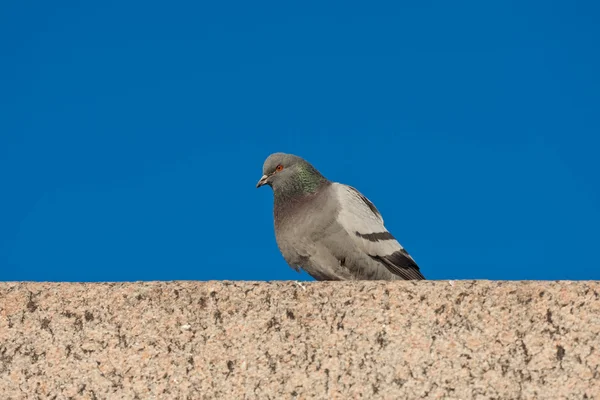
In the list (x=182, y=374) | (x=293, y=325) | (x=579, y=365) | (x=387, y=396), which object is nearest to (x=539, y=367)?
(x=579, y=365)

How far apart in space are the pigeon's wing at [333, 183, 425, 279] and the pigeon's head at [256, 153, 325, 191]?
253 mm

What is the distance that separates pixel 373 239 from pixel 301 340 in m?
1.96

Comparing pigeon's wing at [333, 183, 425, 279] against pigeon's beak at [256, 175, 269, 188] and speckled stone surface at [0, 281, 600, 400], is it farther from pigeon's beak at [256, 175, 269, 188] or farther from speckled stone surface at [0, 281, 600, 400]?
speckled stone surface at [0, 281, 600, 400]

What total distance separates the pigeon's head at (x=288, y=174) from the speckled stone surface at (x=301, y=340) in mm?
2121

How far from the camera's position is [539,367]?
9.27ft

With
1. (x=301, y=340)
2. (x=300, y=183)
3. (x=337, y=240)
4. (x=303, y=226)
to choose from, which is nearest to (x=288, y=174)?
(x=300, y=183)

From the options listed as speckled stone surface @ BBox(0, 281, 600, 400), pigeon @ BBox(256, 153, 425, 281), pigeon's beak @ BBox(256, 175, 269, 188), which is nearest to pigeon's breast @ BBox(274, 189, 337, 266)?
pigeon @ BBox(256, 153, 425, 281)

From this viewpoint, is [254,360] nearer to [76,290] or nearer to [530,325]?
[76,290]

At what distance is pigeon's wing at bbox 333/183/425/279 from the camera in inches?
189

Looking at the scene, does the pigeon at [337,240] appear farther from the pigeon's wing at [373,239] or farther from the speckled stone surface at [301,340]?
the speckled stone surface at [301,340]

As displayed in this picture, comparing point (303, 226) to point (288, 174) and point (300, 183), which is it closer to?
point (300, 183)

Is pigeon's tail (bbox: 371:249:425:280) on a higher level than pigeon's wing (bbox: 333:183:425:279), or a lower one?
lower

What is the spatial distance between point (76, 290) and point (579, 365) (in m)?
1.99

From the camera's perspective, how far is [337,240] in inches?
188
